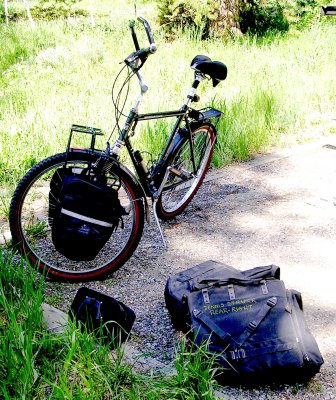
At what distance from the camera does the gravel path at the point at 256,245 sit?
3.40 meters

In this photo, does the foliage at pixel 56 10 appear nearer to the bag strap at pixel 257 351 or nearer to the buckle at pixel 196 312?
the buckle at pixel 196 312

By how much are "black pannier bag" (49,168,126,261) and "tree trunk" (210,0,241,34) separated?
8302 mm

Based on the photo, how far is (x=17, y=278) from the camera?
351 cm

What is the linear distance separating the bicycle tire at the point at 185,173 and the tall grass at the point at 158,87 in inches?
36.1

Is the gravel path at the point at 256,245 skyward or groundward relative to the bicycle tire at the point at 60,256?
groundward

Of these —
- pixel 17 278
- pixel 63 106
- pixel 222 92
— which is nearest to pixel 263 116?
pixel 222 92

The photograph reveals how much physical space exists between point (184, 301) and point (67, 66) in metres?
6.56

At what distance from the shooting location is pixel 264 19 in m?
13.0

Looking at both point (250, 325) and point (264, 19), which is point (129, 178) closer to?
point (250, 325)

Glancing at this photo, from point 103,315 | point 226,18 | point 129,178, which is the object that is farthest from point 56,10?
point 103,315

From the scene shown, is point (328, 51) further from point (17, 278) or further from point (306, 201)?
point (17, 278)

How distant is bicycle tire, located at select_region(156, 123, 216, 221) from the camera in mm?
4824

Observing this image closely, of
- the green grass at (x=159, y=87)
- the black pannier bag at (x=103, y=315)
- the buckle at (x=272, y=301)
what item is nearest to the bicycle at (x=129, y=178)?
the black pannier bag at (x=103, y=315)

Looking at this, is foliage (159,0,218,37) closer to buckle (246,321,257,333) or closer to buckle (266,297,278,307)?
buckle (266,297,278,307)
